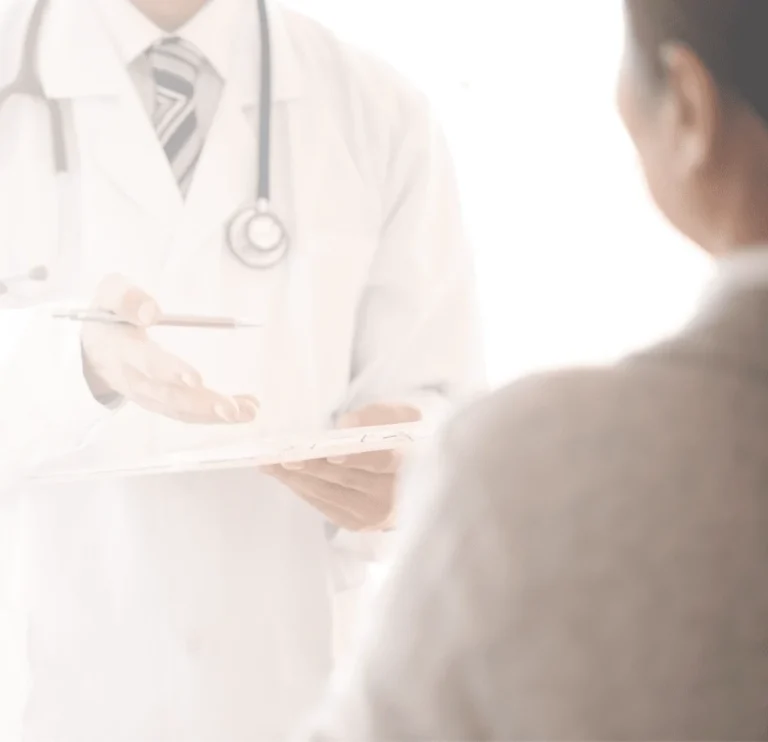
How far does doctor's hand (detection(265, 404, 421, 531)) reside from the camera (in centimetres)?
76

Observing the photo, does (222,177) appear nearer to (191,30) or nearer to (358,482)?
(191,30)

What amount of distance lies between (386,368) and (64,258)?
271 millimetres

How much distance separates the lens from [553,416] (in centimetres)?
38

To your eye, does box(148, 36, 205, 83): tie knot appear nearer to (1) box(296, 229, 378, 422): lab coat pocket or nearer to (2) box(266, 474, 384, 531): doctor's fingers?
(1) box(296, 229, 378, 422): lab coat pocket

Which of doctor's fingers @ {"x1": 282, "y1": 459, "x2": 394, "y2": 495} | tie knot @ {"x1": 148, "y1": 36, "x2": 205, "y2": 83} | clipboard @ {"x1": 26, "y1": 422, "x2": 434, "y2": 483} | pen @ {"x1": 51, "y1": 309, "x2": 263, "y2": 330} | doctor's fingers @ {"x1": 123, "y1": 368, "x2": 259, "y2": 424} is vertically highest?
tie knot @ {"x1": 148, "y1": 36, "x2": 205, "y2": 83}

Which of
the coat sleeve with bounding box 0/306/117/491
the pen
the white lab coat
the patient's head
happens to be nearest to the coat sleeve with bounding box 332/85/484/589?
the white lab coat

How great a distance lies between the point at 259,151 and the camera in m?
0.75

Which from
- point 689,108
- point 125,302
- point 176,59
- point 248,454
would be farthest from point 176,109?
point 689,108

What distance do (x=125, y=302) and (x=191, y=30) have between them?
0.22 meters

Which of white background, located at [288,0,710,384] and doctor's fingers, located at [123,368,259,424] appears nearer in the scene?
doctor's fingers, located at [123,368,259,424]

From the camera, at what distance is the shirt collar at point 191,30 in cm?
73

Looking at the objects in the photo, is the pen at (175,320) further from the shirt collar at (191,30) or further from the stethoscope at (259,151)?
the shirt collar at (191,30)

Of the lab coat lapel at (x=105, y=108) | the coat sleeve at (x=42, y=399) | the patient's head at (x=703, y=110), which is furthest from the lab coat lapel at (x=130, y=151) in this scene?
the patient's head at (x=703, y=110)

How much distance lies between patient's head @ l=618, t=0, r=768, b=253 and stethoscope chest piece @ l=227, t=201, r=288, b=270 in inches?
14.2
